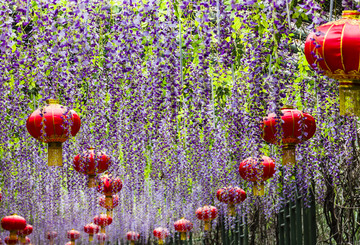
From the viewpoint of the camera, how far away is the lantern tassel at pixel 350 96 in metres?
3.05

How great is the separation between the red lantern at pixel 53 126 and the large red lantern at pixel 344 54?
2163 mm

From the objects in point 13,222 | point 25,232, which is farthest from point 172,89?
point 25,232

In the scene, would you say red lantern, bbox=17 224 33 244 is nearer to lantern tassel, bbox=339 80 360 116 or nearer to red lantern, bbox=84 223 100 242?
red lantern, bbox=84 223 100 242

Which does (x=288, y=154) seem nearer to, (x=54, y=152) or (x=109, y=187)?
(x=54, y=152)

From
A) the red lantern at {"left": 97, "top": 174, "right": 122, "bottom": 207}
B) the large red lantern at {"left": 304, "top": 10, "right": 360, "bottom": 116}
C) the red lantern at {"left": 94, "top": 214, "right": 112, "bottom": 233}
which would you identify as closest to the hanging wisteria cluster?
the large red lantern at {"left": 304, "top": 10, "right": 360, "bottom": 116}

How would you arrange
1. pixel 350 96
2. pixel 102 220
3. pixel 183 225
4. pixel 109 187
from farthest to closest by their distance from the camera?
pixel 102 220, pixel 183 225, pixel 109 187, pixel 350 96

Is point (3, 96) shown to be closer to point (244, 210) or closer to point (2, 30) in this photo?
point (2, 30)

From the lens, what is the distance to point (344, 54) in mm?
2932

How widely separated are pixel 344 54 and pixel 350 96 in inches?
10.0

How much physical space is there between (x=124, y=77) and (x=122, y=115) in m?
0.78

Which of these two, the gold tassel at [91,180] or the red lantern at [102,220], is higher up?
the gold tassel at [91,180]

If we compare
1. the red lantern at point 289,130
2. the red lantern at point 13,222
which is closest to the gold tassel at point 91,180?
the red lantern at point 289,130

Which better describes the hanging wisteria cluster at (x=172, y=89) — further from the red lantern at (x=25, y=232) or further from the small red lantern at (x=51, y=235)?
the small red lantern at (x=51, y=235)

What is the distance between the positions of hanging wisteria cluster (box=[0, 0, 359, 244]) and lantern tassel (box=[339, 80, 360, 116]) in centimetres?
34
